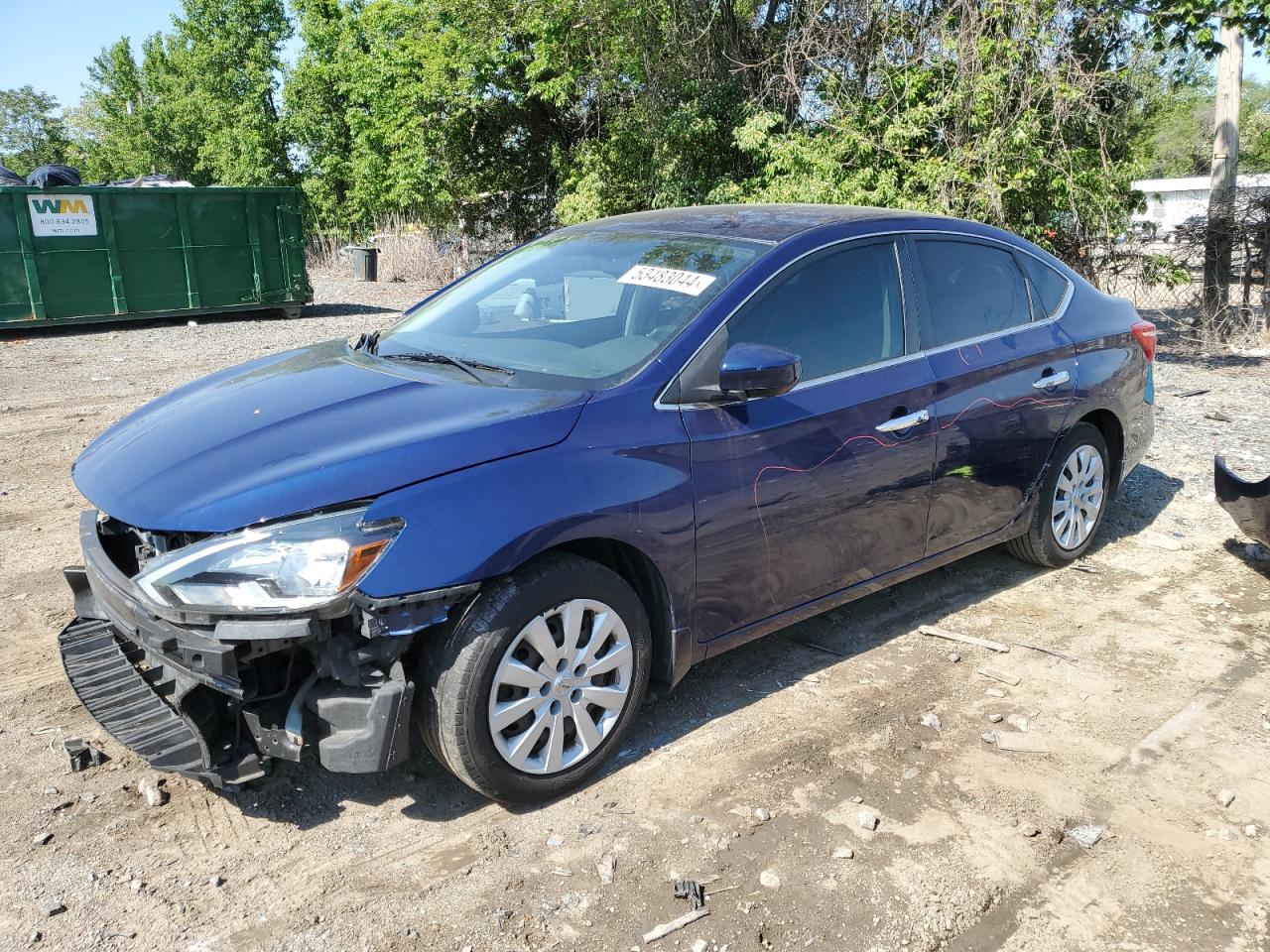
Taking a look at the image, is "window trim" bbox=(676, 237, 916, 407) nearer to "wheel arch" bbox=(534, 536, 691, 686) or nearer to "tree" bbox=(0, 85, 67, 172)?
"wheel arch" bbox=(534, 536, 691, 686)

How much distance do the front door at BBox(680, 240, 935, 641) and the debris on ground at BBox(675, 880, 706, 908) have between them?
0.91 m

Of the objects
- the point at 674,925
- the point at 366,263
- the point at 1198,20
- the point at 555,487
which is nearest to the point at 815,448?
the point at 555,487

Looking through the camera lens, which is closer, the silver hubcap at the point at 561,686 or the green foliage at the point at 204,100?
the silver hubcap at the point at 561,686

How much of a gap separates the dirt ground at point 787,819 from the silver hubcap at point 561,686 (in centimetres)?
22

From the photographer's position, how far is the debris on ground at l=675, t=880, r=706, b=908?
289 centimetres

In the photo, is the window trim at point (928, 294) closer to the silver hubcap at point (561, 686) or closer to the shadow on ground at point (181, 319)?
the silver hubcap at point (561, 686)

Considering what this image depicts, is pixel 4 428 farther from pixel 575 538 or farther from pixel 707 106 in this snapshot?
pixel 707 106

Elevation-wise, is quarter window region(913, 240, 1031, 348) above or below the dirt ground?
above

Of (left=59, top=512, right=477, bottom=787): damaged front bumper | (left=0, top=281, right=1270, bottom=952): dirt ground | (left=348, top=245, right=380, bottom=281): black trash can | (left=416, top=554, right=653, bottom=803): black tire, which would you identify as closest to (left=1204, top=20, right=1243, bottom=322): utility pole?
(left=0, top=281, right=1270, bottom=952): dirt ground

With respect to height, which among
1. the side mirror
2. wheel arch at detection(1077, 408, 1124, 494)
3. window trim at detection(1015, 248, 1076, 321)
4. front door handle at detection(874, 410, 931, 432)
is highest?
window trim at detection(1015, 248, 1076, 321)

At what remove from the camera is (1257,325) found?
12586mm

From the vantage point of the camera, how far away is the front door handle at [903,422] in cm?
407

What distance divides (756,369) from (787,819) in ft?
4.73

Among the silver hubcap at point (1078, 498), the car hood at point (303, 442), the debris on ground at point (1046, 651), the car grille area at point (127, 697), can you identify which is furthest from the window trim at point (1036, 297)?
the car grille area at point (127, 697)
